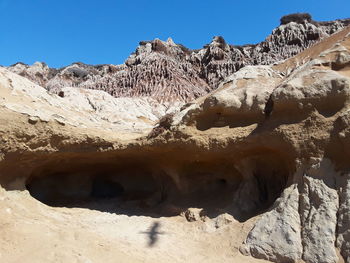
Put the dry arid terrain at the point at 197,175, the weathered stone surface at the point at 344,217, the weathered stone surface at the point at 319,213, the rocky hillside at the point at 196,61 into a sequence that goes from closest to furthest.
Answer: the weathered stone surface at the point at 344,217, the weathered stone surface at the point at 319,213, the dry arid terrain at the point at 197,175, the rocky hillside at the point at 196,61

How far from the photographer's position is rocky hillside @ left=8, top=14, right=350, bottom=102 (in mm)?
26219

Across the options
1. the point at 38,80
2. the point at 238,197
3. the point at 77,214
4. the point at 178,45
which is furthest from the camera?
the point at 38,80

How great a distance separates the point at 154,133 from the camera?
6.89 m

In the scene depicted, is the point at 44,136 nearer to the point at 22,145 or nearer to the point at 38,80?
the point at 22,145

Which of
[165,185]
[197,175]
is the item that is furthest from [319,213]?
[165,185]

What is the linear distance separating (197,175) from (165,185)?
3.12ft

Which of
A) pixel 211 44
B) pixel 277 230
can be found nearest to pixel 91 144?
pixel 277 230

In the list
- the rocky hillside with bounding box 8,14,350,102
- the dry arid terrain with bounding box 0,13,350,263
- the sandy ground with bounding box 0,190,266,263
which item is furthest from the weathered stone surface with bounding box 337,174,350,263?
the rocky hillside with bounding box 8,14,350,102

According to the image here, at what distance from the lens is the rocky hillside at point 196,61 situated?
86.0 feet

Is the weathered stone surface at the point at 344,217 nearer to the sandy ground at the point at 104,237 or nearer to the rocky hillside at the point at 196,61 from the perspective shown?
the sandy ground at the point at 104,237

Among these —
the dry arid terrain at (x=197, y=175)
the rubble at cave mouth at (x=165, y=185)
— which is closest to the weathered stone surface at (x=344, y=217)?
the dry arid terrain at (x=197, y=175)

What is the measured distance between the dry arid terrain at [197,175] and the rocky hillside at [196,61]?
1712 centimetres

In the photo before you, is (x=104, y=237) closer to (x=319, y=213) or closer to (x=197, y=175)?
(x=197, y=175)

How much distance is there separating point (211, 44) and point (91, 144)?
25.1 m
